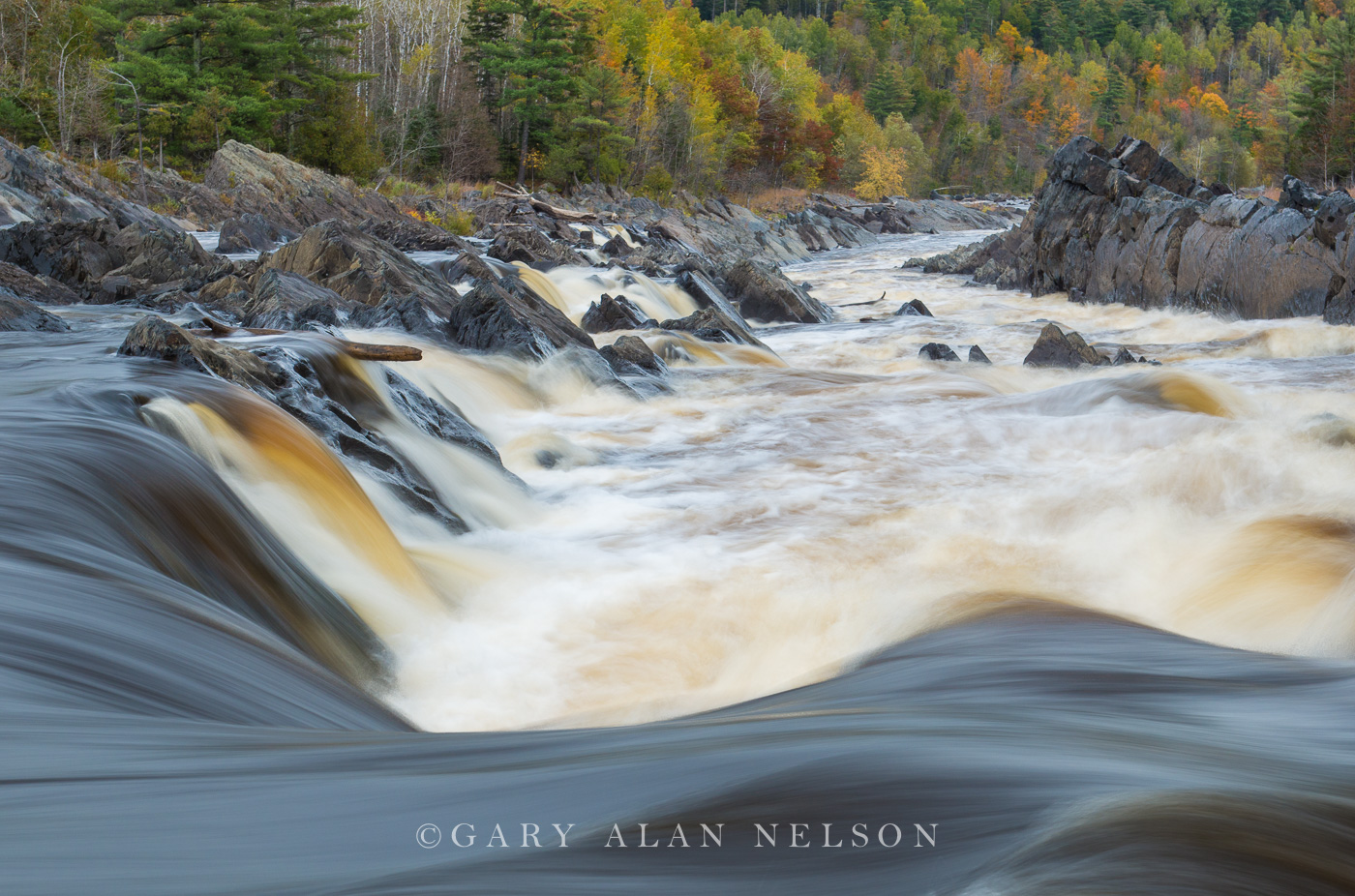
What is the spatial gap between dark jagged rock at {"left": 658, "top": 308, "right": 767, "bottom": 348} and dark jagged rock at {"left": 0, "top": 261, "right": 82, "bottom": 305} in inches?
301

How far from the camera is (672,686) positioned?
13.3 ft

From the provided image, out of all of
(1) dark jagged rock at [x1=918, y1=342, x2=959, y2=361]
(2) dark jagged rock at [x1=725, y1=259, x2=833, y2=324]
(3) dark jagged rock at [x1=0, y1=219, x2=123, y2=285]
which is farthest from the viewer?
(2) dark jagged rock at [x1=725, y1=259, x2=833, y2=324]

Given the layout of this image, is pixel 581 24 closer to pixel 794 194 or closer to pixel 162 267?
pixel 794 194

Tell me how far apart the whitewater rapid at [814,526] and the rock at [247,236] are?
1123 cm

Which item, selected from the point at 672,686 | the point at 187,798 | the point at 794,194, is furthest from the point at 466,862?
the point at 794,194

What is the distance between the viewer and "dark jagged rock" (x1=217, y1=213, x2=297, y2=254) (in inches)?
757

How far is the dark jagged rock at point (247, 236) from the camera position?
63.1 feet

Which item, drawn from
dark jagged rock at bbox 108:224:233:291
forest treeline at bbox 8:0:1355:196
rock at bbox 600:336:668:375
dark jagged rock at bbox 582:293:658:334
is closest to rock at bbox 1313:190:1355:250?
dark jagged rock at bbox 582:293:658:334

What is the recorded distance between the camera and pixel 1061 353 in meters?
12.9

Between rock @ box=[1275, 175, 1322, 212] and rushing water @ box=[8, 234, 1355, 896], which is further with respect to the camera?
rock @ box=[1275, 175, 1322, 212]

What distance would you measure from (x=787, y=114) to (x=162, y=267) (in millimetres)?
60413

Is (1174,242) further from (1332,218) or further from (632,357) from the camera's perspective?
(632,357)

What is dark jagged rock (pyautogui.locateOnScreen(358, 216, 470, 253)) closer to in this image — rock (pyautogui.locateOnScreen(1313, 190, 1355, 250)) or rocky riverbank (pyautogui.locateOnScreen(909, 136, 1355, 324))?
rocky riverbank (pyautogui.locateOnScreen(909, 136, 1355, 324))

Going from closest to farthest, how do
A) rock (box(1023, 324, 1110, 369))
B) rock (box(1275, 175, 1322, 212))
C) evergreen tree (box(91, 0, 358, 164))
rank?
rock (box(1023, 324, 1110, 369)), rock (box(1275, 175, 1322, 212)), evergreen tree (box(91, 0, 358, 164))
